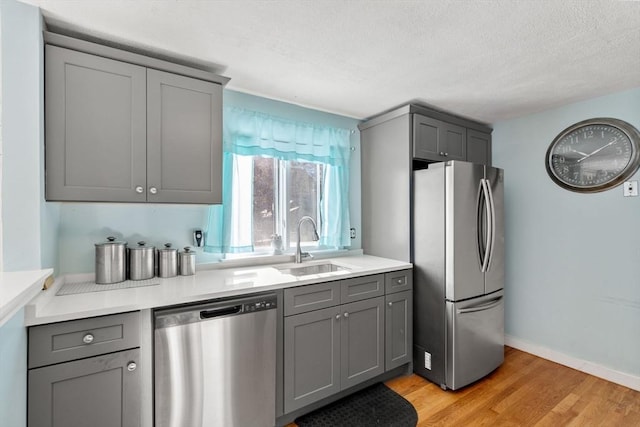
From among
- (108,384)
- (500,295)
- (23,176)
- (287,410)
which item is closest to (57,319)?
(108,384)

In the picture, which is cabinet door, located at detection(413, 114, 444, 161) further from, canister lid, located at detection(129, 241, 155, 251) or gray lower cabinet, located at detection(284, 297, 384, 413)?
canister lid, located at detection(129, 241, 155, 251)

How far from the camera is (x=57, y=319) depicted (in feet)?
4.15

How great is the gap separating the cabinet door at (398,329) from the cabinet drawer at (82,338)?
1.73 meters

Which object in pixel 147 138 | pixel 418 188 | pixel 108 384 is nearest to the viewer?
pixel 108 384

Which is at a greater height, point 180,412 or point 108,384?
point 108,384

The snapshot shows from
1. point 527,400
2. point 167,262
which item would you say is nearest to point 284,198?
point 167,262

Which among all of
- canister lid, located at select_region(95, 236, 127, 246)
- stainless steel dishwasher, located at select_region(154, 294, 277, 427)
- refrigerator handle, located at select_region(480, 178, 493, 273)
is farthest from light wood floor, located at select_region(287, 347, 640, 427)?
canister lid, located at select_region(95, 236, 127, 246)

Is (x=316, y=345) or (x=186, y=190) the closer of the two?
(x=186, y=190)

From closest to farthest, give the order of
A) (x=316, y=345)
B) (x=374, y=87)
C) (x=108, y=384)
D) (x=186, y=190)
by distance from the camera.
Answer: (x=108, y=384)
(x=186, y=190)
(x=316, y=345)
(x=374, y=87)

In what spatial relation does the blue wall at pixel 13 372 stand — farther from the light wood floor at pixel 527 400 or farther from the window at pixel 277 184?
the light wood floor at pixel 527 400

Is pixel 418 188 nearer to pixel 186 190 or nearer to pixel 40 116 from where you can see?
pixel 186 190

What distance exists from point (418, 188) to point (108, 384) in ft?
7.87

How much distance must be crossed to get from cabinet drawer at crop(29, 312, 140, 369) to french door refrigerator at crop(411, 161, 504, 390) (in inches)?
81.5

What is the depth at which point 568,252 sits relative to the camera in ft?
8.84
